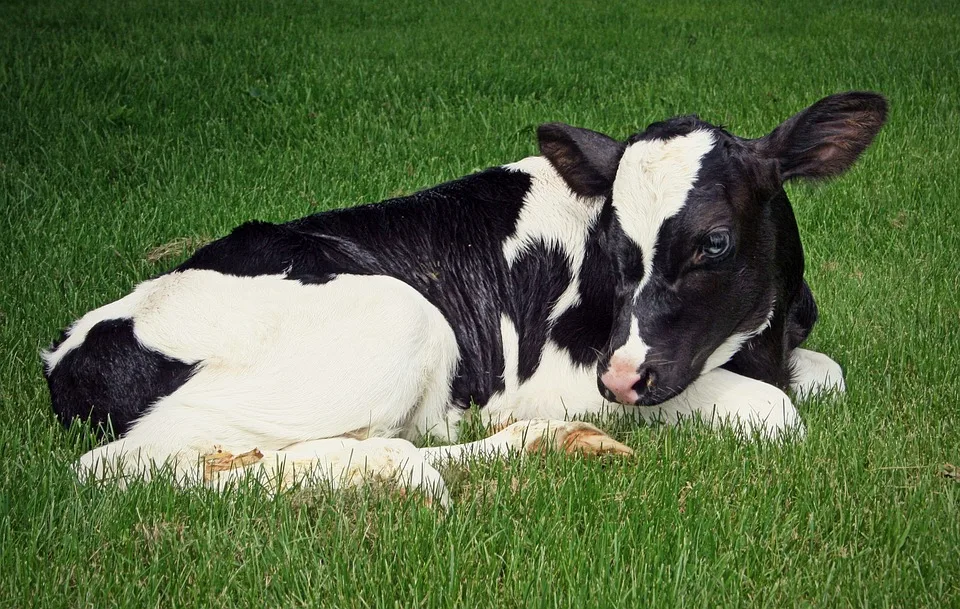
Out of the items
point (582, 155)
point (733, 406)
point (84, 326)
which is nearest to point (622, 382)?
point (733, 406)

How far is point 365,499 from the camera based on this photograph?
3.51m

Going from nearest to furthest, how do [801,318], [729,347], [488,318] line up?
[729,347]
[488,318]
[801,318]

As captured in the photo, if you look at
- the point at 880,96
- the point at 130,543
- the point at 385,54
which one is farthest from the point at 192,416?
the point at 385,54

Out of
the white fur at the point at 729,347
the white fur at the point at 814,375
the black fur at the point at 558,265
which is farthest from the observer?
the white fur at the point at 814,375

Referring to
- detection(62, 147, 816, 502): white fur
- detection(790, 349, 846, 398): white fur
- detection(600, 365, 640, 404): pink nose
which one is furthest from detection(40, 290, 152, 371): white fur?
detection(790, 349, 846, 398): white fur

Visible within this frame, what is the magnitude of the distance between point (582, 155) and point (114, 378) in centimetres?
212

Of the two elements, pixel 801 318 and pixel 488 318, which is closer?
pixel 488 318

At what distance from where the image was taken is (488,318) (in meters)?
4.68

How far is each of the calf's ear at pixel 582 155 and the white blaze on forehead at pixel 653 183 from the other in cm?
19

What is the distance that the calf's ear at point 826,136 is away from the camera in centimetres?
438

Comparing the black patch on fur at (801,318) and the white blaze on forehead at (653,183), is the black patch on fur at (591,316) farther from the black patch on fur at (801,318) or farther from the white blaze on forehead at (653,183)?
the black patch on fur at (801,318)

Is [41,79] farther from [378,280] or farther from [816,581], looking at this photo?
[816,581]

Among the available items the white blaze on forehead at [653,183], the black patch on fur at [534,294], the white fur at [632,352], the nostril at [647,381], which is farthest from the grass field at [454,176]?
the white blaze on forehead at [653,183]

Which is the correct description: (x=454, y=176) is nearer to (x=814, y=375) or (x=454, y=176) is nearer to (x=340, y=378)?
(x=814, y=375)
